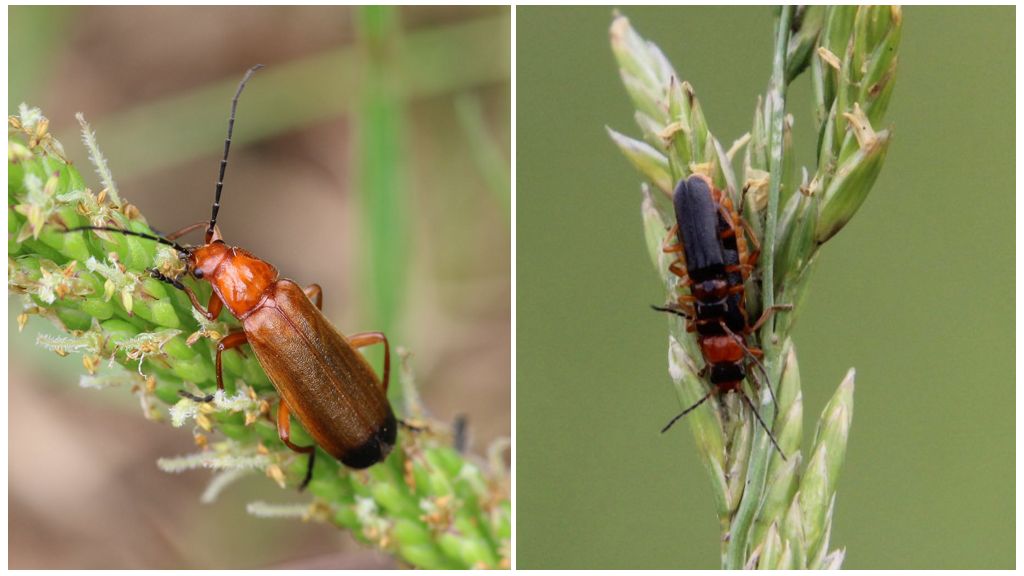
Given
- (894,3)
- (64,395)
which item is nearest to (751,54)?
(894,3)

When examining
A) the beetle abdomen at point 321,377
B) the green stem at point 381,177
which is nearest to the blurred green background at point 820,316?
the green stem at point 381,177

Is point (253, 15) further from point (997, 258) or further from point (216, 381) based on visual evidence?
point (997, 258)

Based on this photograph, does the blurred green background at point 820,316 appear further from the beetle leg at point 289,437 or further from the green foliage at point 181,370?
the beetle leg at point 289,437

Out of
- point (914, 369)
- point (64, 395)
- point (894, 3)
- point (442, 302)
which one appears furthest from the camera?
point (442, 302)

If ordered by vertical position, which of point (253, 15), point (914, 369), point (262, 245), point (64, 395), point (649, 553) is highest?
point (253, 15)

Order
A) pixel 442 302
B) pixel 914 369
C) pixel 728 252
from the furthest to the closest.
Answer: pixel 442 302 < pixel 914 369 < pixel 728 252

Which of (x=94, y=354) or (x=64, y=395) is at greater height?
(x=94, y=354)
